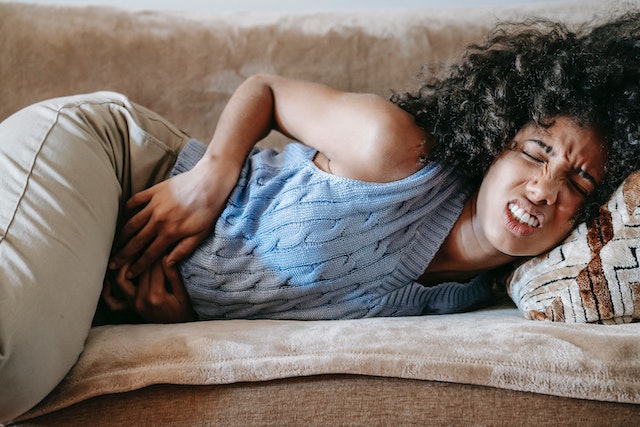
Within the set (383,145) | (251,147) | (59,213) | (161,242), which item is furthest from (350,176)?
(59,213)

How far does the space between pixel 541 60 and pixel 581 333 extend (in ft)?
1.61

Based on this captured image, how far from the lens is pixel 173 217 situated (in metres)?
1.21

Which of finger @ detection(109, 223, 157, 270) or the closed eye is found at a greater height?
the closed eye

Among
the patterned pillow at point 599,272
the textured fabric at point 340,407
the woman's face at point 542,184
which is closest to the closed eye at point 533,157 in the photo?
the woman's face at point 542,184

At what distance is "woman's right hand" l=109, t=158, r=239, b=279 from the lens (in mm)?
1209

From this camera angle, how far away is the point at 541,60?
46.9 inches

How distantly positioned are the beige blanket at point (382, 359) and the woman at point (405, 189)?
0.20 meters

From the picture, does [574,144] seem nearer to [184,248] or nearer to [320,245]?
[320,245]

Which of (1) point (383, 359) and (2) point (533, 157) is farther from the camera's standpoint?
(2) point (533, 157)

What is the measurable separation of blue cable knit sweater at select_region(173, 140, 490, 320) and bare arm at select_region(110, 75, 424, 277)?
3cm

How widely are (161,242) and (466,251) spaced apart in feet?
1.84

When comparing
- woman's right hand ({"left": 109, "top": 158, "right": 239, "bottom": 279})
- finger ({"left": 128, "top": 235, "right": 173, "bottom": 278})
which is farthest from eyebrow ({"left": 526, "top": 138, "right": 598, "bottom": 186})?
finger ({"left": 128, "top": 235, "right": 173, "bottom": 278})

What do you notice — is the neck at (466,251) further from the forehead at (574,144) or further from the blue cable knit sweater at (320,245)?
the forehead at (574,144)

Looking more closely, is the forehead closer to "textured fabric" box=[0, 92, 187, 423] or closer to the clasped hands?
the clasped hands
